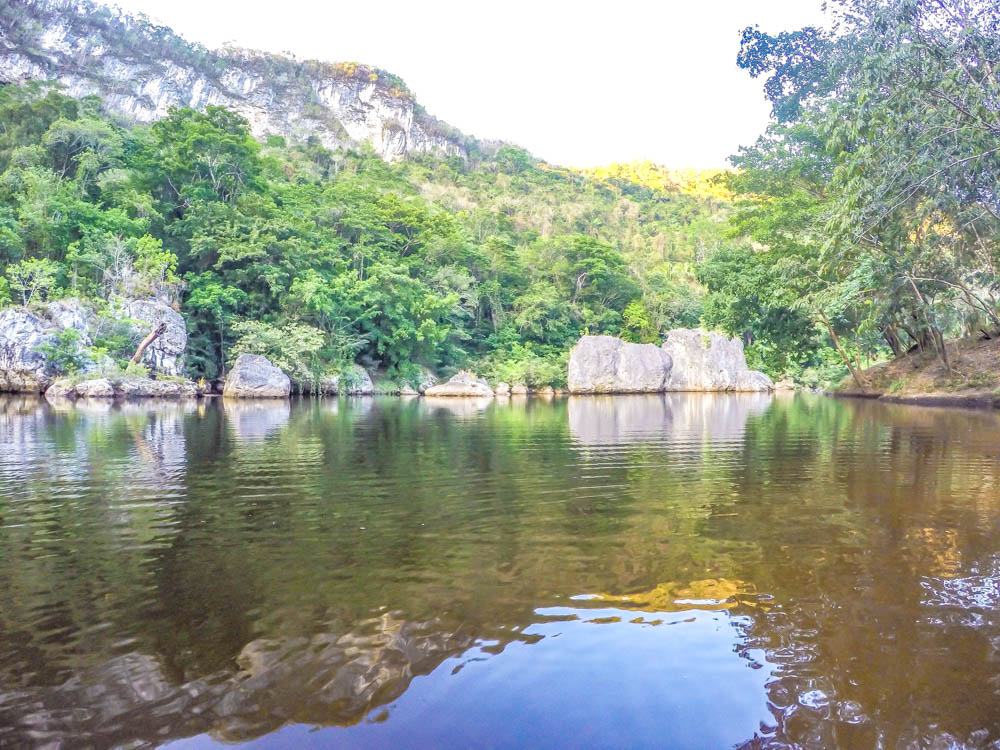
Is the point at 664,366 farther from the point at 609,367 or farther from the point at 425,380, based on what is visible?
the point at 425,380

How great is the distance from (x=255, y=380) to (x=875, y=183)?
20727 mm

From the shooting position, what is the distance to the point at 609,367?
32312 millimetres

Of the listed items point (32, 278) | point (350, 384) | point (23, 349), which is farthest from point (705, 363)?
point (32, 278)

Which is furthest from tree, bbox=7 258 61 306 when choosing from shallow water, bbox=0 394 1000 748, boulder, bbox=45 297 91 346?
shallow water, bbox=0 394 1000 748

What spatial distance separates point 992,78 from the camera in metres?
11.1

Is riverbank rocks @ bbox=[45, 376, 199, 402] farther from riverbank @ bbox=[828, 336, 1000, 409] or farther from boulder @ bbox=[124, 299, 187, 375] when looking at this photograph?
riverbank @ bbox=[828, 336, 1000, 409]

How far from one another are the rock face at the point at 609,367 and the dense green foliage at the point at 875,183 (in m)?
8.49

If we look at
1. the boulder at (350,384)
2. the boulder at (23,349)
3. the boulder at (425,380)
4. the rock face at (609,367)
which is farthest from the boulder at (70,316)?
the rock face at (609,367)

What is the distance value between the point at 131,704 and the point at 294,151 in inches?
2364

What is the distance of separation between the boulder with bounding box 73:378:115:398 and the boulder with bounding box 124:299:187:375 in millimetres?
2911

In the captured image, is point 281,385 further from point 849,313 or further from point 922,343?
point 922,343

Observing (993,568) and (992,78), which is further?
(992,78)

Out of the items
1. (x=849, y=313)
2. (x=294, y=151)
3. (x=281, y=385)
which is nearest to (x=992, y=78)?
(x=849, y=313)

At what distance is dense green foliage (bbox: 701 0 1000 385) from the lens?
11.3 metres
